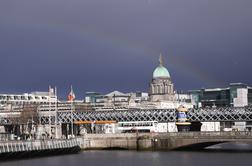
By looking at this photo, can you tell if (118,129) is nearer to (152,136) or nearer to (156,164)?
(152,136)

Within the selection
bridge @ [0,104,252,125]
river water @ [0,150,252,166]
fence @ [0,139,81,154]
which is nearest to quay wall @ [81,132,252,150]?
fence @ [0,139,81,154]

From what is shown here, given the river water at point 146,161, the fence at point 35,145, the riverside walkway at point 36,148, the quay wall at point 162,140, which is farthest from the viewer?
the quay wall at point 162,140

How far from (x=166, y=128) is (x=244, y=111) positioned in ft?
115

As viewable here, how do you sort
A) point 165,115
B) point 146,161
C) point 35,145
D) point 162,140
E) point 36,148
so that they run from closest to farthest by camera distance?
point 146,161 < point 36,148 < point 35,145 < point 162,140 < point 165,115

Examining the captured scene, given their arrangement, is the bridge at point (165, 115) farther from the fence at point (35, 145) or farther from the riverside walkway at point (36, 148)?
the fence at point (35, 145)

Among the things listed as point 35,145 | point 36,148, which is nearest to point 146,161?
point 36,148

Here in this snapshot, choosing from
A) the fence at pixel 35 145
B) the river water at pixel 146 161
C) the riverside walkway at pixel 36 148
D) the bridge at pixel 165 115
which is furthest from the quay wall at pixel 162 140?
the bridge at pixel 165 115

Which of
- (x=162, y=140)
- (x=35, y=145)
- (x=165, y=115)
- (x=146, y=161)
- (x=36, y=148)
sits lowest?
(x=146, y=161)

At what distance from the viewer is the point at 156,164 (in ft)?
302

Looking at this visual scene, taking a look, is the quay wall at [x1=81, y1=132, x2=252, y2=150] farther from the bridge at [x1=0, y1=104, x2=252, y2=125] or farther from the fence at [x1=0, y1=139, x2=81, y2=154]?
the bridge at [x1=0, y1=104, x2=252, y2=125]

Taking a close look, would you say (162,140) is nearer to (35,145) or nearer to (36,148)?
(36,148)

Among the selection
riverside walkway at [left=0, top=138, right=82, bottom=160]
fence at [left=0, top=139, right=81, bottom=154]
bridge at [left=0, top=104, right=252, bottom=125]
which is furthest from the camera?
bridge at [left=0, top=104, right=252, bottom=125]

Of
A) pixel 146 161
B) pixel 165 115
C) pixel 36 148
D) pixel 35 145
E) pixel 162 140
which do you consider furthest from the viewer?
pixel 165 115

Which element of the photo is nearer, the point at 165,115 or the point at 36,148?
the point at 36,148
